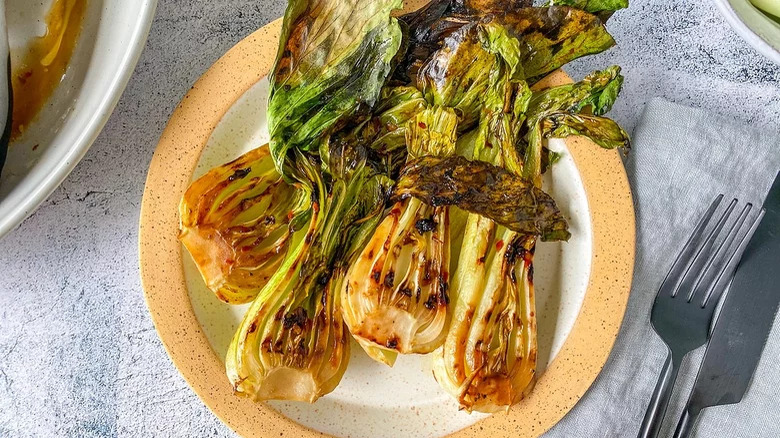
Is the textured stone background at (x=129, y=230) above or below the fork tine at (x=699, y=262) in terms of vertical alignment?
above

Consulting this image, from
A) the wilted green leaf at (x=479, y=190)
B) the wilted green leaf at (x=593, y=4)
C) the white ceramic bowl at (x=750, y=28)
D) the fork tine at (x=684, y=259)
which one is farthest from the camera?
the fork tine at (x=684, y=259)

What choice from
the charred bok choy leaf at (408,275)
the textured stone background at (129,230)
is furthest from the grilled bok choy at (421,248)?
the textured stone background at (129,230)

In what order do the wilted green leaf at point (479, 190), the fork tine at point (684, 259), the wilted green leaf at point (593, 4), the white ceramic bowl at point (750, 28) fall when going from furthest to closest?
A: the fork tine at point (684, 259), the wilted green leaf at point (593, 4), the wilted green leaf at point (479, 190), the white ceramic bowl at point (750, 28)

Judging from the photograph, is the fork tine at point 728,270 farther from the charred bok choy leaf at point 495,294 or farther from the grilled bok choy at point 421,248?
the grilled bok choy at point 421,248

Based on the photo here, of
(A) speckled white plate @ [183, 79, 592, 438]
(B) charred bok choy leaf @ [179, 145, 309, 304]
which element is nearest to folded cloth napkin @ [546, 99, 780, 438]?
(A) speckled white plate @ [183, 79, 592, 438]

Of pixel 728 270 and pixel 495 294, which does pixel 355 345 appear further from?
pixel 728 270

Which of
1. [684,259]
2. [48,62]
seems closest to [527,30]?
[684,259]
